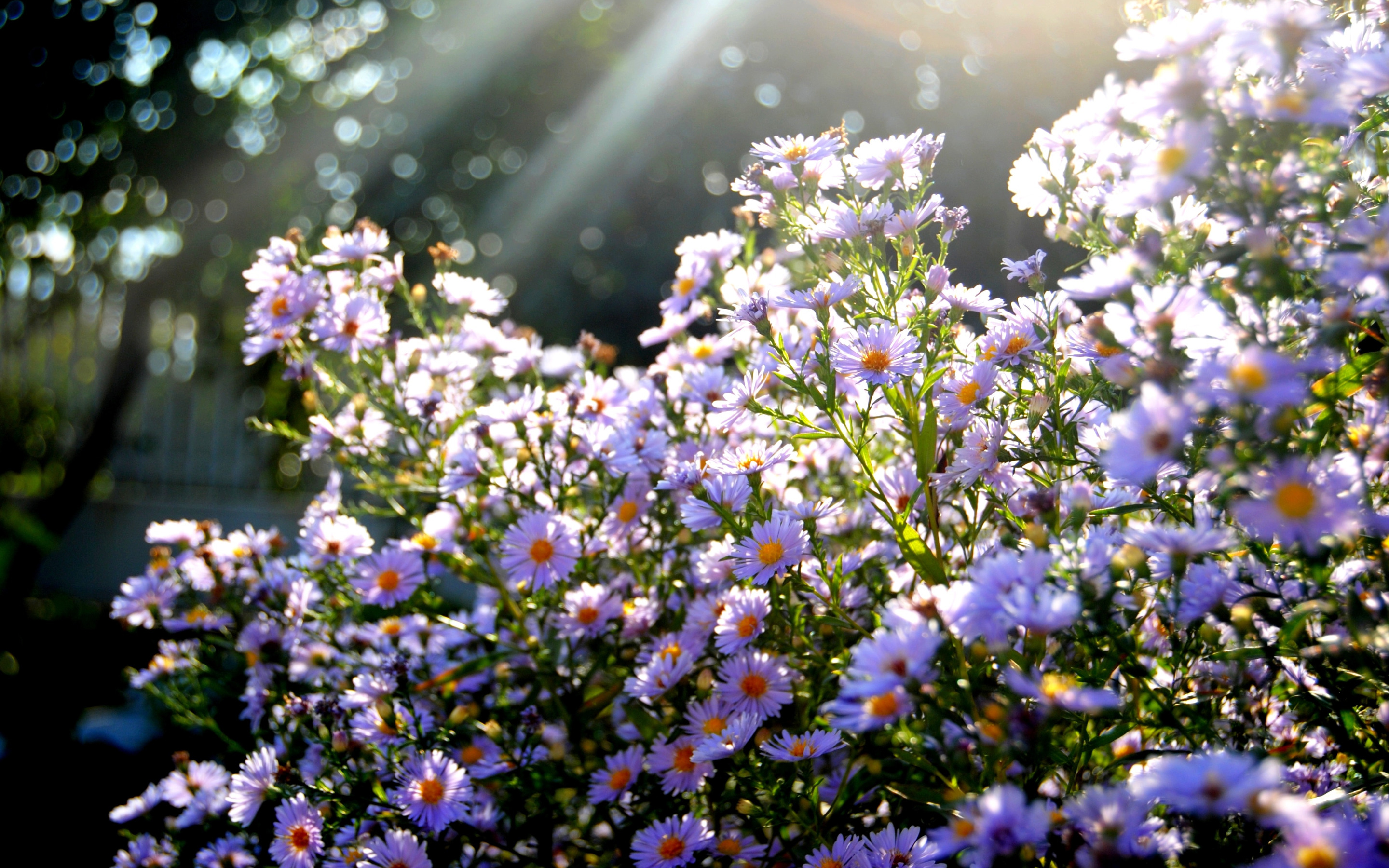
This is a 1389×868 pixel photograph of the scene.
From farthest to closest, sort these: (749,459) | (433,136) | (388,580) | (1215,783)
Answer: (433,136) < (388,580) < (749,459) < (1215,783)

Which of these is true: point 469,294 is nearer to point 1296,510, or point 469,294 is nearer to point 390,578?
point 390,578

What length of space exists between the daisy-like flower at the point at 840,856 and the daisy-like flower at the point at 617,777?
1.08 feet

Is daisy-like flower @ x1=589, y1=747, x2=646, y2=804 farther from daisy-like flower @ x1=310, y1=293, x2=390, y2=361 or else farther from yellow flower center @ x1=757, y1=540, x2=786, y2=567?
daisy-like flower @ x1=310, y1=293, x2=390, y2=361

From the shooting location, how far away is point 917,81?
168 inches

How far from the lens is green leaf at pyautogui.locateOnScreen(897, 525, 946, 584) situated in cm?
104

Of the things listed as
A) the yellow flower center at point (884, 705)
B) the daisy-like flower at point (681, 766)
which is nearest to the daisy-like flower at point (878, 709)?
the yellow flower center at point (884, 705)

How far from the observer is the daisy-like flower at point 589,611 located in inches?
54.4

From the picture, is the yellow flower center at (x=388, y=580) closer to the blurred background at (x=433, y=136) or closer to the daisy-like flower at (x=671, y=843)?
the daisy-like flower at (x=671, y=843)

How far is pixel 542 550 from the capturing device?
4.45 ft

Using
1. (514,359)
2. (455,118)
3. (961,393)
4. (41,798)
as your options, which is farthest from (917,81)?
(41,798)

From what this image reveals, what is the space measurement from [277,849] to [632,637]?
575 mm

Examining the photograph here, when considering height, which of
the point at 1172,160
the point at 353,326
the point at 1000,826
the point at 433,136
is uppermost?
the point at 433,136

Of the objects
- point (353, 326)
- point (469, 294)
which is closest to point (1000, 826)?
point (353, 326)

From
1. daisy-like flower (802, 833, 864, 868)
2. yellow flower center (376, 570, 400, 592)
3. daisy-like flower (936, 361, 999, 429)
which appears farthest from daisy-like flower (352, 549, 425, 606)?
daisy-like flower (936, 361, 999, 429)
